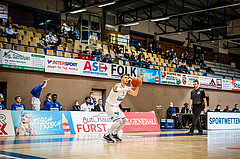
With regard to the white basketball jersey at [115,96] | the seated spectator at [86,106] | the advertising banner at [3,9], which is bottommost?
the seated spectator at [86,106]

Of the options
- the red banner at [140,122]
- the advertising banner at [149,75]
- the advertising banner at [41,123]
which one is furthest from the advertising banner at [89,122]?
the advertising banner at [149,75]

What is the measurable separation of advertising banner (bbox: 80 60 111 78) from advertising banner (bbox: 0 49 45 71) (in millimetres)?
3088

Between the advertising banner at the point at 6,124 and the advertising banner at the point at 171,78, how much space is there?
50.9 ft

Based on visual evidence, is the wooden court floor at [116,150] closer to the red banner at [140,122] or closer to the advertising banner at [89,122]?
the advertising banner at [89,122]

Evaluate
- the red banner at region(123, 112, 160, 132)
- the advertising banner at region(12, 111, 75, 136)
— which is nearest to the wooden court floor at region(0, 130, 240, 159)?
the advertising banner at region(12, 111, 75, 136)

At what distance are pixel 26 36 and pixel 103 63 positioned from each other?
5642mm

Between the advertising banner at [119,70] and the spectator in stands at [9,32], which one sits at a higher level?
→ the spectator in stands at [9,32]

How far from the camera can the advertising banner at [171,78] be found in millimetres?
26438

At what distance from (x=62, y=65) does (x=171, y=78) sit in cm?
1081

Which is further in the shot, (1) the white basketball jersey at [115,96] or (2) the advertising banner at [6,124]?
(2) the advertising banner at [6,124]

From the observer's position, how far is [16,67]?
1798 cm

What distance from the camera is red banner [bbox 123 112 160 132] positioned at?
17.4 meters

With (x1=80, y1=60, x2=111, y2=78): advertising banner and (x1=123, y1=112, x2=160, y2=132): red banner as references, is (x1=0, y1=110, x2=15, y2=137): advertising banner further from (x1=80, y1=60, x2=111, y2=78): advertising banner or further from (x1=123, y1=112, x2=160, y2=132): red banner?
(x1=80, y1=60, x2=111, y2=78): advertising banner

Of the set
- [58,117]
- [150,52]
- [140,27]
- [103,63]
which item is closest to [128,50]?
[150,52]
